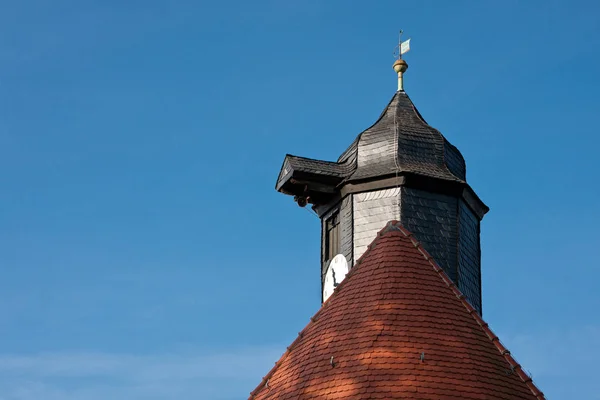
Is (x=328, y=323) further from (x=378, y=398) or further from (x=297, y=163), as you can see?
(x=297, y=163)

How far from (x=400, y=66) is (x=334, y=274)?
17.3ft

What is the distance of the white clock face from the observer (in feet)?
78.6

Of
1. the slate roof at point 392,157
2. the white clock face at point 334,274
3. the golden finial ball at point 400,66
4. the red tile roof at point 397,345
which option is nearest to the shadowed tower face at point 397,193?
the slate roof at point 392,157

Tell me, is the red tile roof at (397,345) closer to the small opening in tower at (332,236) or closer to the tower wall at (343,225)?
the tower wall at (343,225)

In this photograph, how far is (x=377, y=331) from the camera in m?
20.6

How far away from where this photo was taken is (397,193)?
2394 cm

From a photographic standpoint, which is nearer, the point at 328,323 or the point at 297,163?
the point at 328,323

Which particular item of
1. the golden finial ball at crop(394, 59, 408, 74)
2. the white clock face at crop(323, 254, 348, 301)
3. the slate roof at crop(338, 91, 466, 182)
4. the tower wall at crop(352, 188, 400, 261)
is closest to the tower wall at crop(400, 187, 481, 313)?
the tower wall at crop(352, 188, 400, 261)

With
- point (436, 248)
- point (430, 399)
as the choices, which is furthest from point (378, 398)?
point (436, 248)

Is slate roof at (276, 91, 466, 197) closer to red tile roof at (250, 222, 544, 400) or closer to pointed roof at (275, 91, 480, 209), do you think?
pointed roof at (275, 91, 480, 209)

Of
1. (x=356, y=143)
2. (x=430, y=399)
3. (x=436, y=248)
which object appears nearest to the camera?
(x=430, y=399)

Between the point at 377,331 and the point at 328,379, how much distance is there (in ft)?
3.84

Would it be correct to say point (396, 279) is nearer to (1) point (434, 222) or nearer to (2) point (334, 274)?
(1) point (434, 222)

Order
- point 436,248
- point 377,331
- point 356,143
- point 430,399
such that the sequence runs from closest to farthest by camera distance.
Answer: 1. point 430,399
2. point 377,331
3. point 436,248
4. point 356,143
